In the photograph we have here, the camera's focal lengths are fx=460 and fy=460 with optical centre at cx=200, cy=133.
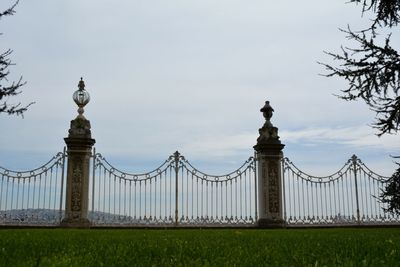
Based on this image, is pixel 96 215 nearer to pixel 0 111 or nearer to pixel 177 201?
pixel 177 201

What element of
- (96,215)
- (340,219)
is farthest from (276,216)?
(96,215)

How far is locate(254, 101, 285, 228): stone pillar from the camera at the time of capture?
1669 centimetres

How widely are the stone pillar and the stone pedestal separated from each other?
20.6ft

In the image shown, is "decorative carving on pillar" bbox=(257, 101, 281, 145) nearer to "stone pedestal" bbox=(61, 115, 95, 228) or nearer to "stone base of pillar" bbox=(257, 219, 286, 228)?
"stone base of pillar" bbox=(257, 219, 286, 228)

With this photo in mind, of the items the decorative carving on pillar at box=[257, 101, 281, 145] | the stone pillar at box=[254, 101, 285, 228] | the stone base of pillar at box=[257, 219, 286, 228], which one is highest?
the decorative carving on pillar at box=[257, 101, 281, 145]

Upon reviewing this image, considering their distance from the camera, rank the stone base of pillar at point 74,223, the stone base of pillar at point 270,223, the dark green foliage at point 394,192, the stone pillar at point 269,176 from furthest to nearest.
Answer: the stone pillar at point 269,176 → the stone base of pillar at point 270,223 → the stone base of pillar at point 74,223 → the dark green foliage at point 394,192

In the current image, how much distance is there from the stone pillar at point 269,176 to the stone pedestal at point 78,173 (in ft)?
20.6

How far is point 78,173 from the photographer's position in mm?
16219

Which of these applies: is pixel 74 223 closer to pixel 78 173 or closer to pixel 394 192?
pixel 78 173

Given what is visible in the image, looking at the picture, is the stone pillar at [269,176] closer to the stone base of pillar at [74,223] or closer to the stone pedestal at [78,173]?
the stone base of pillar at [74,223]

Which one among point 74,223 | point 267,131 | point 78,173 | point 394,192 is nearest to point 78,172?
point 78,173

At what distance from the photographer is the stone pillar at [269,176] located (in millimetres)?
16688

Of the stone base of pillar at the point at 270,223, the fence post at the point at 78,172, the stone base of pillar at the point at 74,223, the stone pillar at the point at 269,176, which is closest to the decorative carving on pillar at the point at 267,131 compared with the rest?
the stone pillar at the point at 269,176

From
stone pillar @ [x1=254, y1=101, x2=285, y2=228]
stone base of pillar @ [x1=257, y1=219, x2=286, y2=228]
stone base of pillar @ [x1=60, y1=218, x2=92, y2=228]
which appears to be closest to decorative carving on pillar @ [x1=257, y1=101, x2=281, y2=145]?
stone pillar @ [x1=254, y1=101, x2=285, y2=228]
